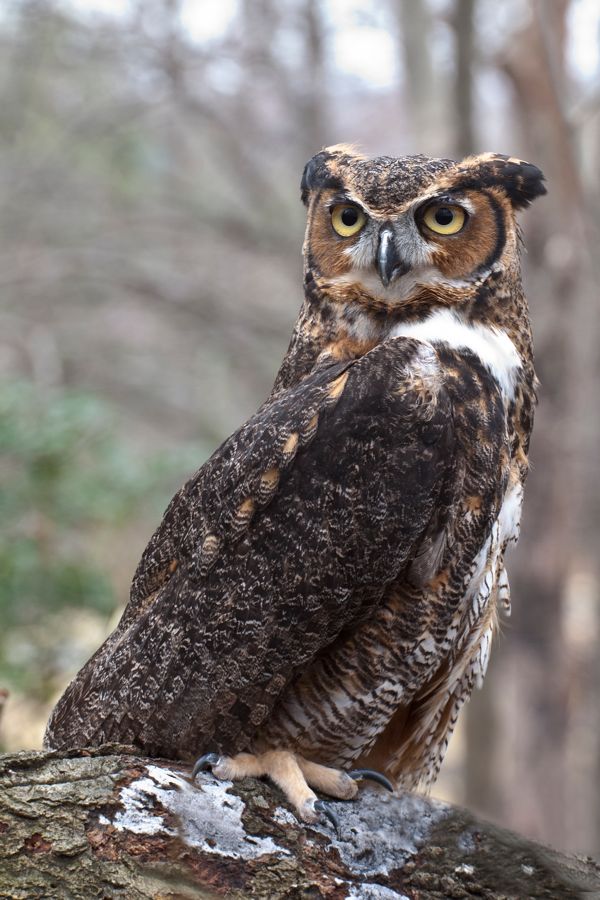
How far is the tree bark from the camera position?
1.79 m

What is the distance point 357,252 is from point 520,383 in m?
0.53

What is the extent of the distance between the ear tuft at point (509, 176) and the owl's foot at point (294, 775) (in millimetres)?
1460

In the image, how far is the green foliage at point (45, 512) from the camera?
3.86 m

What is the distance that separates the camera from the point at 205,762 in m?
2.11

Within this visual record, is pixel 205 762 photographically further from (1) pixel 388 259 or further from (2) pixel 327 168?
(2) pixel 327 168

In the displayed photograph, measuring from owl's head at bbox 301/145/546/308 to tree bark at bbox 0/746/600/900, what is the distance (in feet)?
3.97

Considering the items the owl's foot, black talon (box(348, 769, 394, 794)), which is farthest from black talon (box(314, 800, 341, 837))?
black talon (box(348, 769, 394, 794))

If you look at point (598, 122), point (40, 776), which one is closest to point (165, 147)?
point (598, 122)

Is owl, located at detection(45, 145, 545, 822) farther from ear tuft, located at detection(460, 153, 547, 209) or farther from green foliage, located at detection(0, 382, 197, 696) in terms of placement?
green foliage, located at detection(0, 382, 197, 696)

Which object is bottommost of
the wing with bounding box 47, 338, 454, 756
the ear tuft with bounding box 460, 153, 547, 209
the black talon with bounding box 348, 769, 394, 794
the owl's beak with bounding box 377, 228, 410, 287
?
the black talon with bounding box 348, 769, 394, 794

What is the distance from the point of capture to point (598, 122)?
815 cm

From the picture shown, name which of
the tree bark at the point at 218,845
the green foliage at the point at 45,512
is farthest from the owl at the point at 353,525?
the green foliage at the point at 45,512

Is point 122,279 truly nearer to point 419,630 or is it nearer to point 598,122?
point 598,122

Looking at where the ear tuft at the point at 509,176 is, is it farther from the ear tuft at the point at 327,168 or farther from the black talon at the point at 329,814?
Result: the black talon at the point at 329,814
